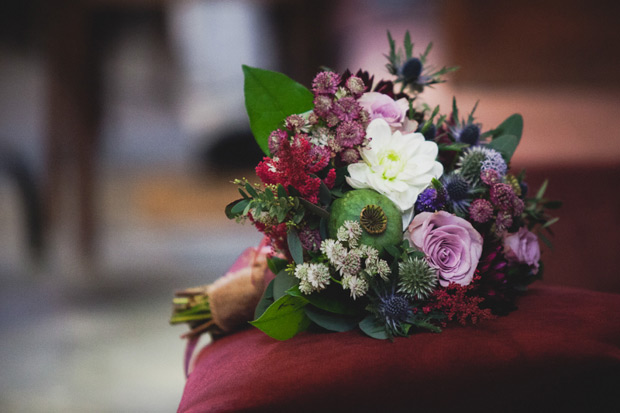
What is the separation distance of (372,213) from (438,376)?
0.23 m

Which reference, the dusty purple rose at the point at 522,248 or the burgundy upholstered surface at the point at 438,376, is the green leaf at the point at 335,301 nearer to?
the burgundy upholstered surface at the point at 438,376

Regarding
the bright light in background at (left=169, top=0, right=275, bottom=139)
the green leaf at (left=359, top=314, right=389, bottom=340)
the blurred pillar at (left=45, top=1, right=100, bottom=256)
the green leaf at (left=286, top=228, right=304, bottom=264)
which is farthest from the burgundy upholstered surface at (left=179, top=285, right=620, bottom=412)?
the bright light in background at (left=169, top=0, right=275, bottom=139)

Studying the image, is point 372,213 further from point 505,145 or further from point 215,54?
point 215,54

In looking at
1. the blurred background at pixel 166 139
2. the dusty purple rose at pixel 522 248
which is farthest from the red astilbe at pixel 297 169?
the blurred background at pixel 166 139

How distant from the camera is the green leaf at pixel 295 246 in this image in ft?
2.28

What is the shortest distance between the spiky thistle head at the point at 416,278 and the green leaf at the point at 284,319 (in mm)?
141

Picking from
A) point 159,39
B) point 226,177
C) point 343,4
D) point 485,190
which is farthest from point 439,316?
point 159,39

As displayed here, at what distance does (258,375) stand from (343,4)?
4.47 metres

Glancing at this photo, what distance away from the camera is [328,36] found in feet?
16.8

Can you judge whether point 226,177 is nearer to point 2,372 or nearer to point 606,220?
point 2,372

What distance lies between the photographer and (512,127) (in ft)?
3.14

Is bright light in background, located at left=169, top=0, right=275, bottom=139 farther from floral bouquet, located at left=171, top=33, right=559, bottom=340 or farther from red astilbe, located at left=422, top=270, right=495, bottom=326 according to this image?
red astilbe, located at left=422, top=270, right=495, bottom=326

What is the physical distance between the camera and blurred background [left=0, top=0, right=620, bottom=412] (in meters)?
1.44

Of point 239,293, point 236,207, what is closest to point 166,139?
point 239,293
